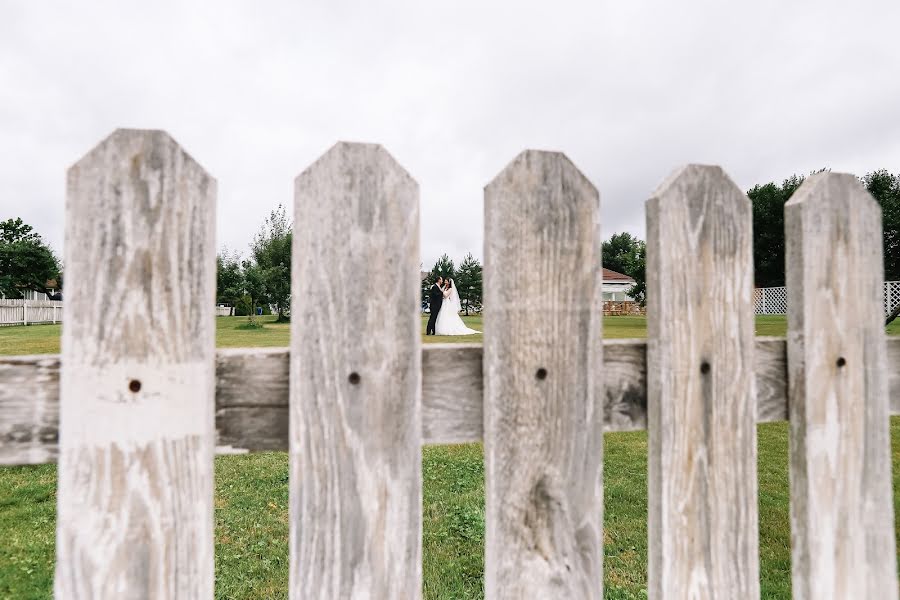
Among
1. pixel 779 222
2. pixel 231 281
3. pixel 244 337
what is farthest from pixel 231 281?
pixel 779 222

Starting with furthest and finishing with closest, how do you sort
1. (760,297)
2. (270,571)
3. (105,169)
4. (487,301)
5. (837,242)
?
(760,297) → (270,571) → (837,242) → (487,301) → (105,169)

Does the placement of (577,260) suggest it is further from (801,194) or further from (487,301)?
(801,194)

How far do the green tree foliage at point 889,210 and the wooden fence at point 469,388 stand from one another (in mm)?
37594

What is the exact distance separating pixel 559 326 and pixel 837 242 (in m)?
0.74

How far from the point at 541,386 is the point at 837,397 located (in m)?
0.76

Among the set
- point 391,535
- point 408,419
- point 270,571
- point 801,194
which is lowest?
point 270,571

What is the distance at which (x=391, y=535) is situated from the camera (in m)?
0.97

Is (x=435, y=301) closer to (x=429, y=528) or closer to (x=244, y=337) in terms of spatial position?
(x=244, y=337)

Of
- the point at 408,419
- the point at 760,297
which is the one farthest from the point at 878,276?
the point at 760,297

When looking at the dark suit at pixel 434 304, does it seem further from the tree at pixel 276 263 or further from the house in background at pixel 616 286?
the house in background at pixel 616 286

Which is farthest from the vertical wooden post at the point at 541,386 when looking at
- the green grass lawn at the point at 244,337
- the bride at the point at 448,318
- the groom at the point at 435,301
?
the bride at the point at 448,318

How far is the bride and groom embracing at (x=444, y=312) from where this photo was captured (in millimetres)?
17516

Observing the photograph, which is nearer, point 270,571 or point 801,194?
point 801,194

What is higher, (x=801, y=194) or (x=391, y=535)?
(x=801, y=194)
